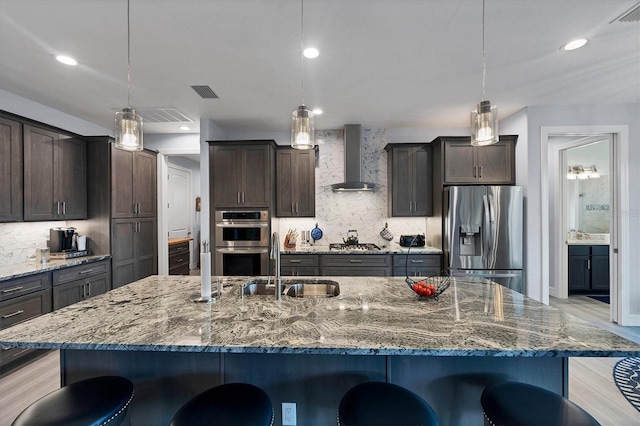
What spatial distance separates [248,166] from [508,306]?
340 cm

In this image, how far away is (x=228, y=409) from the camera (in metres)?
1.16

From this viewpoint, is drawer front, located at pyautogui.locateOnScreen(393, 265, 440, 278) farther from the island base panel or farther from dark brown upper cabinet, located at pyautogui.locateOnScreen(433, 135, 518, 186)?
the island base panel

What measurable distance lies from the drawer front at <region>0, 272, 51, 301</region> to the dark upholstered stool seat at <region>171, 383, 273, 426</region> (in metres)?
2.56

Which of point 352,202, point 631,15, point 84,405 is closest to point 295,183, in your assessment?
point 352,202

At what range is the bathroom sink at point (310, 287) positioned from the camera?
2.19 meters

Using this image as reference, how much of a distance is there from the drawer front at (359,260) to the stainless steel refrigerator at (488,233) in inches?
33.1

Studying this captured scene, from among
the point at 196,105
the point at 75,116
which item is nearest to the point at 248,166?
the point at 196,105

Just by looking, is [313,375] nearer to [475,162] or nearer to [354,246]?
[354,246]

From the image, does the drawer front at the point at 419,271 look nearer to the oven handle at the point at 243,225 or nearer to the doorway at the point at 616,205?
the doorway at the point at 616,205

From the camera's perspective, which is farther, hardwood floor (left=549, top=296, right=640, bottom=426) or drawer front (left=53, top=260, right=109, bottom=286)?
drawer front (left=53, top=260, right=109, bottom=286)

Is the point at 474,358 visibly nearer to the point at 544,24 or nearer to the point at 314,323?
the point at 314,323

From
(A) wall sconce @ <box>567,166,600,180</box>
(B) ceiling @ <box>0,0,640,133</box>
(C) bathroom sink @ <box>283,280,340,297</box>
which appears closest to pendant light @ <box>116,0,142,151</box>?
(B) ceiling @ <box>0,0,640,133</box>

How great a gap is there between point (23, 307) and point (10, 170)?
1.33 meters

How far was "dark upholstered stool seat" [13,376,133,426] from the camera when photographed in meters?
1.09
